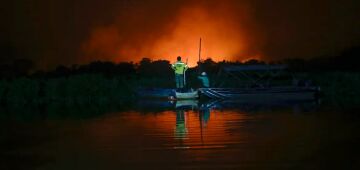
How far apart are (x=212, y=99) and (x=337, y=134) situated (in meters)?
12.4

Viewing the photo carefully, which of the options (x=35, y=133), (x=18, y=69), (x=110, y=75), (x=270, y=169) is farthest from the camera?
(x=18, y=69)

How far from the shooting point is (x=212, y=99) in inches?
920

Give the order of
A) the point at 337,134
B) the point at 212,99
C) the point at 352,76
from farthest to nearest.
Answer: the point at 352,76
the point at 212,99
the point at 337,134

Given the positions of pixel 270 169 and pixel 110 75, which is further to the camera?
pixel 110 75

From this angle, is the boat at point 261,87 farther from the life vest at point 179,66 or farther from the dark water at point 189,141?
the dark water at point 189,141

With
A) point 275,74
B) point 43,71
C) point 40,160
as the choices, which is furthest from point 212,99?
point 40,160

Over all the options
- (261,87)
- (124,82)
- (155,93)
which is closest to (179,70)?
(155,93)

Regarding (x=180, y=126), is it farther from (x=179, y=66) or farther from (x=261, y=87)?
(x=179, y=66)

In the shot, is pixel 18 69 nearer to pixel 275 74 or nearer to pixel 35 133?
pixel 275 74

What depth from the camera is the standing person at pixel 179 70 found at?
76.7ft

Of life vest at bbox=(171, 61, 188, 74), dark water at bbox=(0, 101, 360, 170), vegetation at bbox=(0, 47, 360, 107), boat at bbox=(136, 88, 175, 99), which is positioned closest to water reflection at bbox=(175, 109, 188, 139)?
dark water at bbox=(0, 101, 360, 170)

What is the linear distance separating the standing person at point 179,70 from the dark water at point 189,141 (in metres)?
7.12

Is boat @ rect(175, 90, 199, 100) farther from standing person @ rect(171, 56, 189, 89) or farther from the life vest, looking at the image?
the life vest

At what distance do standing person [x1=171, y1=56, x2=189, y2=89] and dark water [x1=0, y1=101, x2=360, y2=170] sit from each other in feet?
23.4
